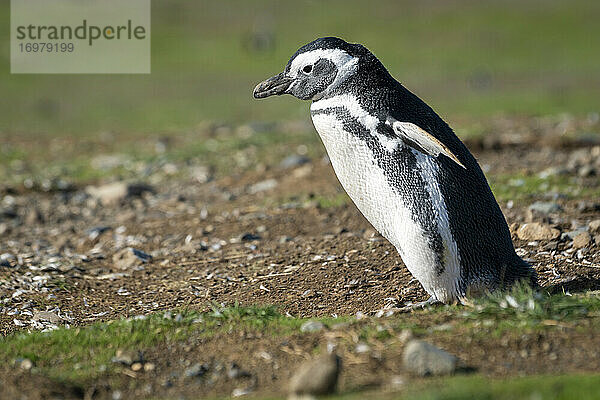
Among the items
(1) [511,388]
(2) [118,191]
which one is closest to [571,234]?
(1) [511,388]

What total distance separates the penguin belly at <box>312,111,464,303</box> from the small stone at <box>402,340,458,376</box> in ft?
3.53

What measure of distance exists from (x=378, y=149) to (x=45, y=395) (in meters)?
2.21

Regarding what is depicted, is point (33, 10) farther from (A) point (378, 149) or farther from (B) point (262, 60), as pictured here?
(A) point (378, 149)

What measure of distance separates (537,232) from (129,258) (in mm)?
3346

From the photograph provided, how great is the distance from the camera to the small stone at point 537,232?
21.3 feet

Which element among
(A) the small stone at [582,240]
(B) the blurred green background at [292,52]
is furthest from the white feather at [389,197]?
(B) the blurred green background at [292,52]

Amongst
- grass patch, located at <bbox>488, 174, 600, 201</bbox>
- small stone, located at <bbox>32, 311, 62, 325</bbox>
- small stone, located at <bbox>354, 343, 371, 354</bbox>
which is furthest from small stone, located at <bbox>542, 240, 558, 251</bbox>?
small stone, located at <bbox>32, 311, 62, 325</bbox>

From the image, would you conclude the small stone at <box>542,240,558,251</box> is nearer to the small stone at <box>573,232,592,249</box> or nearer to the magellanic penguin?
the small stone at <box>573,232,592,249</box>

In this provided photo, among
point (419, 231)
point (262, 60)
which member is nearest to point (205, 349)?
point (419, 231)

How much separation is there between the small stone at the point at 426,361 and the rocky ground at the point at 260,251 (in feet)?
0.48

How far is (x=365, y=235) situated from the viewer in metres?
7.03

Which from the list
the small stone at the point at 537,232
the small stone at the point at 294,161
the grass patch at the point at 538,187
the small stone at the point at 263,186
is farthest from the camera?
the small stone at the point at 294,161

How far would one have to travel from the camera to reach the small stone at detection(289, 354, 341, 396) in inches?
141

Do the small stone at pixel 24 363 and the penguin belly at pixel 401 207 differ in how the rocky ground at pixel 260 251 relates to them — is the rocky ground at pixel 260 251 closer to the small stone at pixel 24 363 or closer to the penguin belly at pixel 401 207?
the small stone at pixel 24 363
